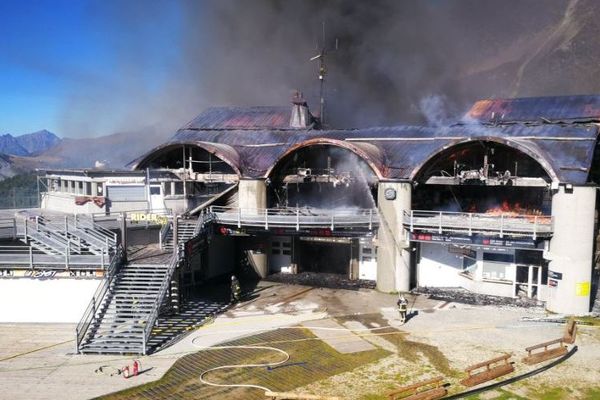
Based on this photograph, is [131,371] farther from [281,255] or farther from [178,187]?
[281,255]

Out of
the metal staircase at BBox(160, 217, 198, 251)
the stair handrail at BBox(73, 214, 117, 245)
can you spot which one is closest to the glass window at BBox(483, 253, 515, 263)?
the metal staircase at BBox(160, 217, 198, 251)

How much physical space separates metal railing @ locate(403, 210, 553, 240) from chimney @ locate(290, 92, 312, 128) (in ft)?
44.4

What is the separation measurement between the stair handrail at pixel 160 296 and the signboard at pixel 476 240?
12786mm

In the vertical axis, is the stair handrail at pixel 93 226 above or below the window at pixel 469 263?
above

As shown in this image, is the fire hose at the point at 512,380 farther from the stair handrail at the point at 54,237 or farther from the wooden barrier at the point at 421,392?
the stair handrail at the point at 54,237

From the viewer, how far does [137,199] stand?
32.2 m

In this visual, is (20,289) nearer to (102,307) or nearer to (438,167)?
(102,307)

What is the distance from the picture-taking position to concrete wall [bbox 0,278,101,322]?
23422mm

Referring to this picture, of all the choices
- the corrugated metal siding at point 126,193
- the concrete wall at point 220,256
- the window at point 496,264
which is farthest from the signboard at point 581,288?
the corrugated metal siding at point 126,193

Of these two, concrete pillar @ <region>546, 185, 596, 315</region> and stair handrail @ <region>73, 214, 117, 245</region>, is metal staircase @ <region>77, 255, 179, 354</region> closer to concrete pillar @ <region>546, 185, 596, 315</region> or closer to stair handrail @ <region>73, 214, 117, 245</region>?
stair handrail @ <region>73, 214, 117, 245</region>

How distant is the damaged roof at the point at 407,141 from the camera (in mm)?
26453

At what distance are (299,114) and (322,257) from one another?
1121cm

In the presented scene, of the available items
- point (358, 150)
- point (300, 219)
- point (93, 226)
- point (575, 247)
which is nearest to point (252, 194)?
point (300, 219)

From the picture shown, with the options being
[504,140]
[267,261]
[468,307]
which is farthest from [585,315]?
[267,261]
